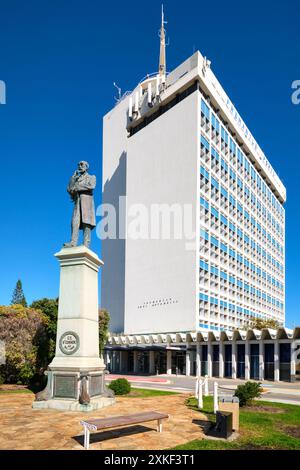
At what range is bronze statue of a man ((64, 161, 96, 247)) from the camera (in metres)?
18.7

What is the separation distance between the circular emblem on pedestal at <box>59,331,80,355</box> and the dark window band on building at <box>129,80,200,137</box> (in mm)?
58740

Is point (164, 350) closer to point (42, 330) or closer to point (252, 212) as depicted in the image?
point (42, 330)

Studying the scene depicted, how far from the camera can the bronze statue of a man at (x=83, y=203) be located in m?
18.7

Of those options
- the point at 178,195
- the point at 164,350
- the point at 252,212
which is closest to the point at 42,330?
the point at 164,350

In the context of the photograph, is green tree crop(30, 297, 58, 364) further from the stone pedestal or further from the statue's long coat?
the statue's long coat

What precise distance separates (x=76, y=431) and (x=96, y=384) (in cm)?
517

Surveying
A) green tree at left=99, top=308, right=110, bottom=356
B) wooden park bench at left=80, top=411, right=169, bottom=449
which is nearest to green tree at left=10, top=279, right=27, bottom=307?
green tree at left=99, top=308, right=110, bottom=356

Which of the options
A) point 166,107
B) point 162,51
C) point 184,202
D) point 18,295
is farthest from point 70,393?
point 18,295

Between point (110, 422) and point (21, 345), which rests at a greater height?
point (110, 422)

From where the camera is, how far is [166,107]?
74.9 m

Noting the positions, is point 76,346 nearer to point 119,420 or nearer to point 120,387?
point 119,420

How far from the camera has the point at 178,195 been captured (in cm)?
6675

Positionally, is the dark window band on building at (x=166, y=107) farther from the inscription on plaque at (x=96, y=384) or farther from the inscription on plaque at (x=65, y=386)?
the inscription on plaque at (x=65, y=386)

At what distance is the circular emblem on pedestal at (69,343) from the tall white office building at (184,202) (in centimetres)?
4316
